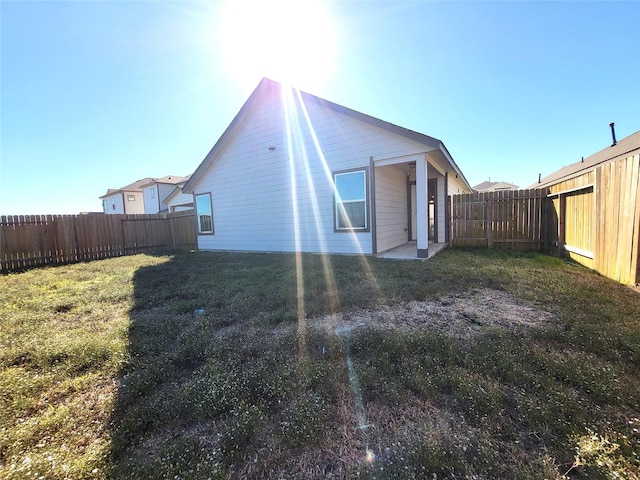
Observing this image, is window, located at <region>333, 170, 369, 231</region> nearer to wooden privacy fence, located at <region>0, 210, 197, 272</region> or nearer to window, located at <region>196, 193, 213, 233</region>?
window, located at <region>196, 193, 213, 233</region>

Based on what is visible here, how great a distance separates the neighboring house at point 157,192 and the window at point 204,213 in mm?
19032

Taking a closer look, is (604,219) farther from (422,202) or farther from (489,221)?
(489,221)

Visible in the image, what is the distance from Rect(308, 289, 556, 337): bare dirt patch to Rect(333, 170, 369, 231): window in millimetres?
4126

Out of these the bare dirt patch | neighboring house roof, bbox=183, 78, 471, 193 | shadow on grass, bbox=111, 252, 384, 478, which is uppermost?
neighboring house roof, bbox=183, 78, 471, 193

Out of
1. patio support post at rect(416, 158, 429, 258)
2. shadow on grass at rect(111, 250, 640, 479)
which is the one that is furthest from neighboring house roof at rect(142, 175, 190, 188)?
shadow on grass at rect(111, 250, 640, 479)

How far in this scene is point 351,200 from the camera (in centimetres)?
759

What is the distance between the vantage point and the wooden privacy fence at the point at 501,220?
818 cm

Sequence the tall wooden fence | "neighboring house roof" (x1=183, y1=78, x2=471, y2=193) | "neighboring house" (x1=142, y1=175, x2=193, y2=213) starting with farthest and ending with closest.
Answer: "neighboring house" (x1=142, y1=175, x2=193, y2=213) → "neighboring house roof" (x1=183, y1=78, x2=471, y2=193) → the tall wooden fence

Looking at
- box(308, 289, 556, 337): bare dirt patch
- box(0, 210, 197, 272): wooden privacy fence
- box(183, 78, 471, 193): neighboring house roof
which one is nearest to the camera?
box(308, 289, 556, 337): bare dirt patch

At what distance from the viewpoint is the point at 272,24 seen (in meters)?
6.53

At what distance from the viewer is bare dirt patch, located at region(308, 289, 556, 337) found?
283 centimetres

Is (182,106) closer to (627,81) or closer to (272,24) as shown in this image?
(272,24)

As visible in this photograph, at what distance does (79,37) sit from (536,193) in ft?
44.1

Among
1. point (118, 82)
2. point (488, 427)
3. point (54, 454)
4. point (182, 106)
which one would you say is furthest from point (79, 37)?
point (488, 427)
